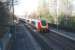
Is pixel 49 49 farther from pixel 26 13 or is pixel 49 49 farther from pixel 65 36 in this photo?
pixel 26 13

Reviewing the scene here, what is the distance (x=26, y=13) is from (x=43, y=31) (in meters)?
0.39

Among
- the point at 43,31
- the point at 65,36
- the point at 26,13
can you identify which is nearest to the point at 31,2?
the point at 26,13

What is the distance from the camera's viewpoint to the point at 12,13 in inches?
177

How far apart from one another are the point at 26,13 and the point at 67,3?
706 mm

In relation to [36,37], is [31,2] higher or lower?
higher

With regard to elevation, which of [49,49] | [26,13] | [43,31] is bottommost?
[49,49]

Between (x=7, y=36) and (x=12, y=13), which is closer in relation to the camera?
(x=12, y=13)

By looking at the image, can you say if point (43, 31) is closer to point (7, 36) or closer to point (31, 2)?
point (31, 2)

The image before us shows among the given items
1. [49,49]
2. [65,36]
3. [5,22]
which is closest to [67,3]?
[65,36]

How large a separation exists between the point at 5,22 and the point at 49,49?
0.94m

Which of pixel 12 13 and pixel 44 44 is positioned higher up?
pixel 12 13

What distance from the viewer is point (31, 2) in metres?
4.43

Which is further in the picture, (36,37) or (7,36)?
(7,36)

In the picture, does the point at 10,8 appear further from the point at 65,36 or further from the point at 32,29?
the point at 65,36
